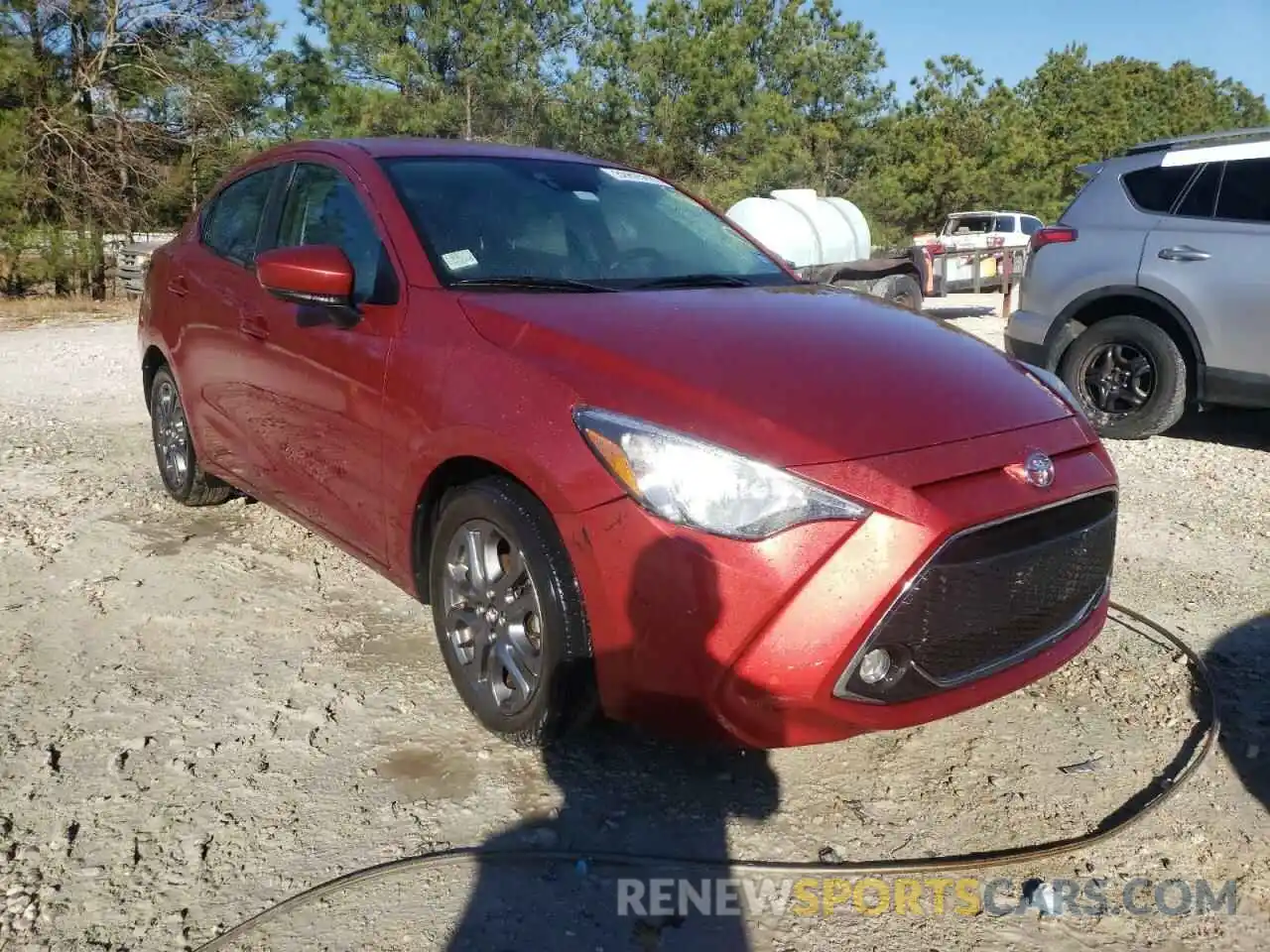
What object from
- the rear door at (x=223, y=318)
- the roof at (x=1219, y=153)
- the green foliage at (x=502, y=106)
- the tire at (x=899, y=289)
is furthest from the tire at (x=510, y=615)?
the green foliage at (x=502, y=106)

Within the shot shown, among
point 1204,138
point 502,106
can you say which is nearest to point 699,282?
point 1204,138

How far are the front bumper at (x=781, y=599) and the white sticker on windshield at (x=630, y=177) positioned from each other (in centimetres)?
201

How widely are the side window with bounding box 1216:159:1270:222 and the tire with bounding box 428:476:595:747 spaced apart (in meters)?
5.36

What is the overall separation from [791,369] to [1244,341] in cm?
459

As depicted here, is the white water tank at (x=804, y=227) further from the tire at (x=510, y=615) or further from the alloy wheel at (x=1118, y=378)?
the tire at (x=510, y=615)

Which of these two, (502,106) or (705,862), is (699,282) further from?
(502,106)

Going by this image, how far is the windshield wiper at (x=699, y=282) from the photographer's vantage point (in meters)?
3.45

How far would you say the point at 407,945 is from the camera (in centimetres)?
225

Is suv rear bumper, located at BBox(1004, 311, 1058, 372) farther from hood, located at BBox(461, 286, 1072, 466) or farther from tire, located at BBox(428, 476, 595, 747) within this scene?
tire, located at BBox(428, 476, 595, 747)

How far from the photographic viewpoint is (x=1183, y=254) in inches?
251

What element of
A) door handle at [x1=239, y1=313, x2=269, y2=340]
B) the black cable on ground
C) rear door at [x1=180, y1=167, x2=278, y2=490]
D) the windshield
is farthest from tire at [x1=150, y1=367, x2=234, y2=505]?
the black cable on ground

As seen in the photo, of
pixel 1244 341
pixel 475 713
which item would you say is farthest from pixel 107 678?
pixel 1244 341

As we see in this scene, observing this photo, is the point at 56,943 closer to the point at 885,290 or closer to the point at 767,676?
the point at 767,676

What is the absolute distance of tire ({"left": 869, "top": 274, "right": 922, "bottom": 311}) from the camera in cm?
1159
